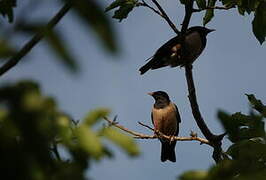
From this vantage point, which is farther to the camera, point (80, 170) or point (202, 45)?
point (202, 45)

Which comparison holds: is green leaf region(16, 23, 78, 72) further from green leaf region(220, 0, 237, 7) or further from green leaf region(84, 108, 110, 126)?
green leaf region(220, 0, 237, 7)

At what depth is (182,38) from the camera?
18.9 feet

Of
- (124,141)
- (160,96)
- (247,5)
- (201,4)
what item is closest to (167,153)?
(160,96)

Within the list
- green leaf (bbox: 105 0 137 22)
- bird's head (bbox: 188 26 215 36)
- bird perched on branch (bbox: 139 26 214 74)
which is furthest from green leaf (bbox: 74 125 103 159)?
bird's head (bbox: 188 26 215 36)

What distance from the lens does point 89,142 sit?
147 centimetres

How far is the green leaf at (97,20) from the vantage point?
3.81 feet

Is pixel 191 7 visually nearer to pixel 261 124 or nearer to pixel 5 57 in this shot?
pixel 261 124

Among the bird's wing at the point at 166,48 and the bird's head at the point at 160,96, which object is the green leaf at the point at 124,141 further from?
the bird's head at the point at 160,96

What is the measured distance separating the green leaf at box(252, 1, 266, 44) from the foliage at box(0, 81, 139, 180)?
3287mm

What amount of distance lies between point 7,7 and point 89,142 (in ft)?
3.14

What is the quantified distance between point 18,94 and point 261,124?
74 cm

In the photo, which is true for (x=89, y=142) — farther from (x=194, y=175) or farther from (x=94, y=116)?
(x=194, y=175)

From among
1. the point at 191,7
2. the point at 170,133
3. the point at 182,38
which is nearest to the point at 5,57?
the point at 191,7

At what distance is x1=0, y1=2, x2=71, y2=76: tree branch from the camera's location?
134 centimetres
